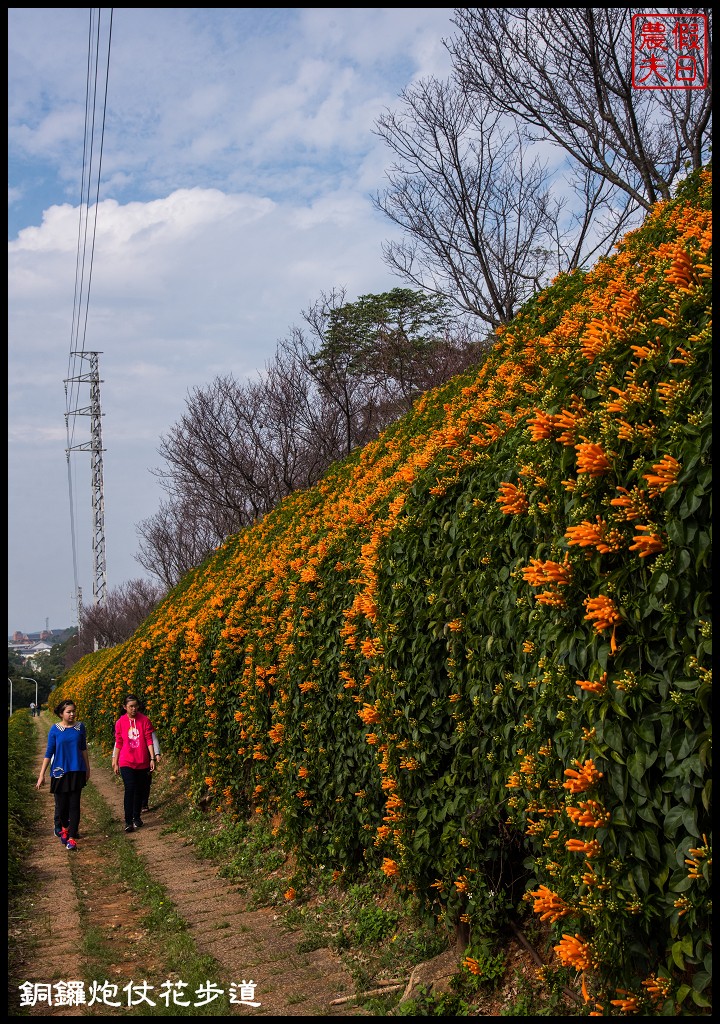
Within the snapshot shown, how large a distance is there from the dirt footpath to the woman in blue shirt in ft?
0.88

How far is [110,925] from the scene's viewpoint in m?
6.14

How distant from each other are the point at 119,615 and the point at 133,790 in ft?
137

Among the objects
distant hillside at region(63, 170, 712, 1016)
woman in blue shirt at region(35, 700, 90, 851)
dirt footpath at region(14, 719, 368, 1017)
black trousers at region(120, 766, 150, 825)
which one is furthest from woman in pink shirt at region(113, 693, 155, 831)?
distant hillside at region(63, 170, 712, 1016)

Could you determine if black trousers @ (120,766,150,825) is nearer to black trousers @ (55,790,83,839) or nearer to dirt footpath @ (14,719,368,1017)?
black trousers @ (55,790,83,839)

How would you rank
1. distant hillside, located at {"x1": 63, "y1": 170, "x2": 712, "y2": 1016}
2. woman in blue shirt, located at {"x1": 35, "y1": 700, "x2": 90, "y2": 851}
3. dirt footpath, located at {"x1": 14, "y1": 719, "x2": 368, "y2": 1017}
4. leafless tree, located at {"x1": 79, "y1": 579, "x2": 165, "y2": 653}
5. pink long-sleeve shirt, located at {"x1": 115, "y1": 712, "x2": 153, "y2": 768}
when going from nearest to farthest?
distant hillside, located at {"x1": 63, "y1": 170, "x2": 712, "y2": 1016} < dirt footpath, located at {"x1": 14, "y1": 719, "x2": 368, "y2": 1017} < woman in blue shirt, located at {"x1": 35, "y1": 700, "x2": 90, "y2": 851} < pink long-sleeve shirt, located at {"x1": 115, "y1": 712, "x2": 153, "y2": 768} < leafless tree, located at {"x1": 79, "y1": 579, "x2": 165, "y2": 653}

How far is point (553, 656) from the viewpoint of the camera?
3.10m

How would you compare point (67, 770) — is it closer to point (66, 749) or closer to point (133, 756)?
point (66, 749)

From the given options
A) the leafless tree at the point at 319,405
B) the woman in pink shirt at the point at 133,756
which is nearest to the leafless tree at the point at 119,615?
the leafless tree at the point at 319,405

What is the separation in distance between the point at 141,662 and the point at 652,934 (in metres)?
14.2

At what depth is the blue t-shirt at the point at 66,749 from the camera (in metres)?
9.47

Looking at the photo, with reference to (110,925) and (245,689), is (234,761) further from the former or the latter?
(110,925)

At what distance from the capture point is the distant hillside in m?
2.57

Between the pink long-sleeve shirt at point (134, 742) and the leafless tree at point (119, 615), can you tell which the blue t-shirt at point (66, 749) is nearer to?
the pink long-sleeve shirt at point (134, 742)

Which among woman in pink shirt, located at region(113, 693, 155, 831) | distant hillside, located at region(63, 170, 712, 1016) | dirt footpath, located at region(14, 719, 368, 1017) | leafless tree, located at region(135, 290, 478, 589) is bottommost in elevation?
dirt footpath, located at region(14, 719, 368, 1017)
